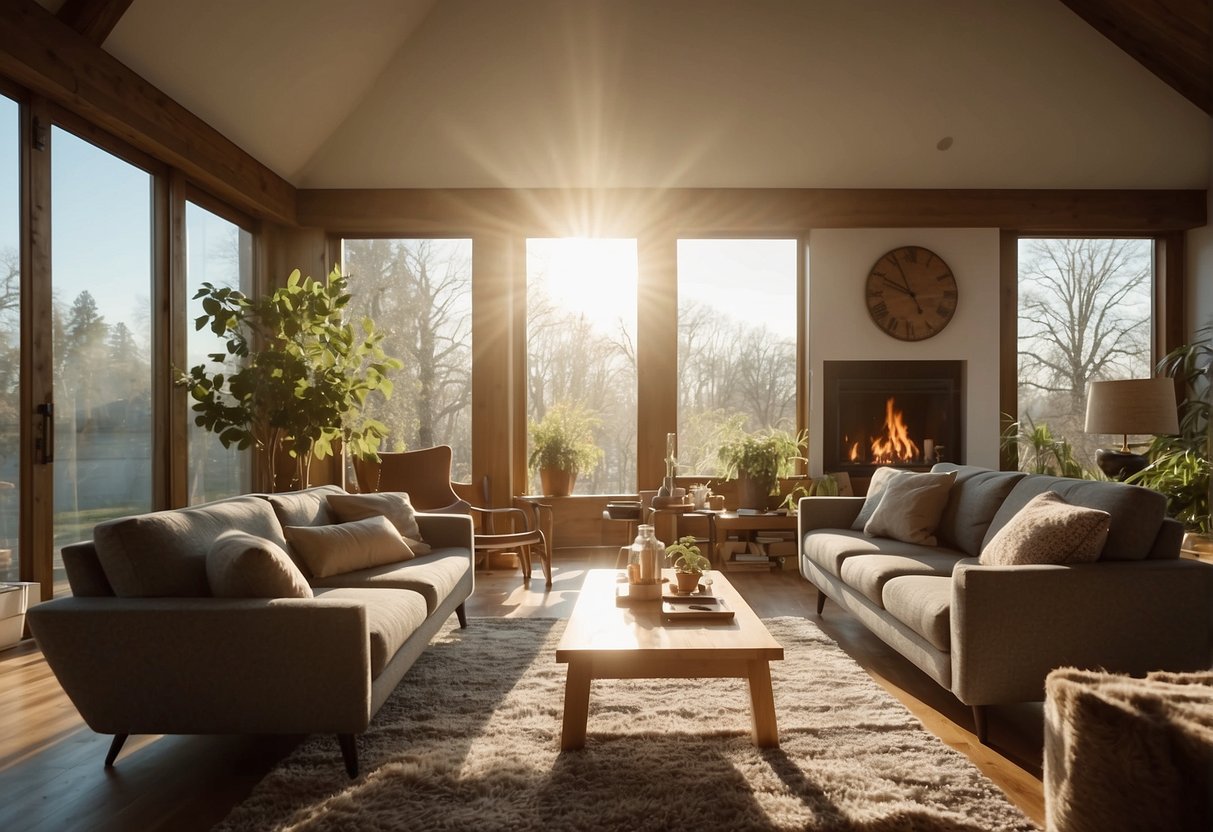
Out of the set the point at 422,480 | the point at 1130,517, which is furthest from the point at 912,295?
the point at 422,480

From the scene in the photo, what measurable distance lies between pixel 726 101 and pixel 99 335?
436 cm

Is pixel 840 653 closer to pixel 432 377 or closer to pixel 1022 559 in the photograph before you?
pixel 1022 559

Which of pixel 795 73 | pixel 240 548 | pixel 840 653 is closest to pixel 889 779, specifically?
pixel 840 653

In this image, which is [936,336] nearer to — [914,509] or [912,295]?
[912,295]

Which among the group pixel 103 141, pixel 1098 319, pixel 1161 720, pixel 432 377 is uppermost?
pixel 103 141

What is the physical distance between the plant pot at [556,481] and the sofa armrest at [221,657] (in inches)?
163

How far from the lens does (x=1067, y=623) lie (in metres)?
2.61

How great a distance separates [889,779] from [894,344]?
184 inches

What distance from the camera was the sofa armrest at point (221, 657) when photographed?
2.29 metres

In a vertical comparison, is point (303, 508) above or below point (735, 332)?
below

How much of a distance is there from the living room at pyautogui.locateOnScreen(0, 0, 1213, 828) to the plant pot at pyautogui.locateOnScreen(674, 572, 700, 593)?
5.03 ft

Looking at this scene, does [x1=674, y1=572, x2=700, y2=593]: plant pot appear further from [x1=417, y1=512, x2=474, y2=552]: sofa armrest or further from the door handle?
the door handle

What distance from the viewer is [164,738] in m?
2.72

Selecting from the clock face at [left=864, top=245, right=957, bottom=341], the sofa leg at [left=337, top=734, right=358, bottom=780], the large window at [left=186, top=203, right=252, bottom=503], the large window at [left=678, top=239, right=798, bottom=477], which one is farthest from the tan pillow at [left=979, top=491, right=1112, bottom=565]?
the large window at [left=186, top=203, right=252, bottom=503]
